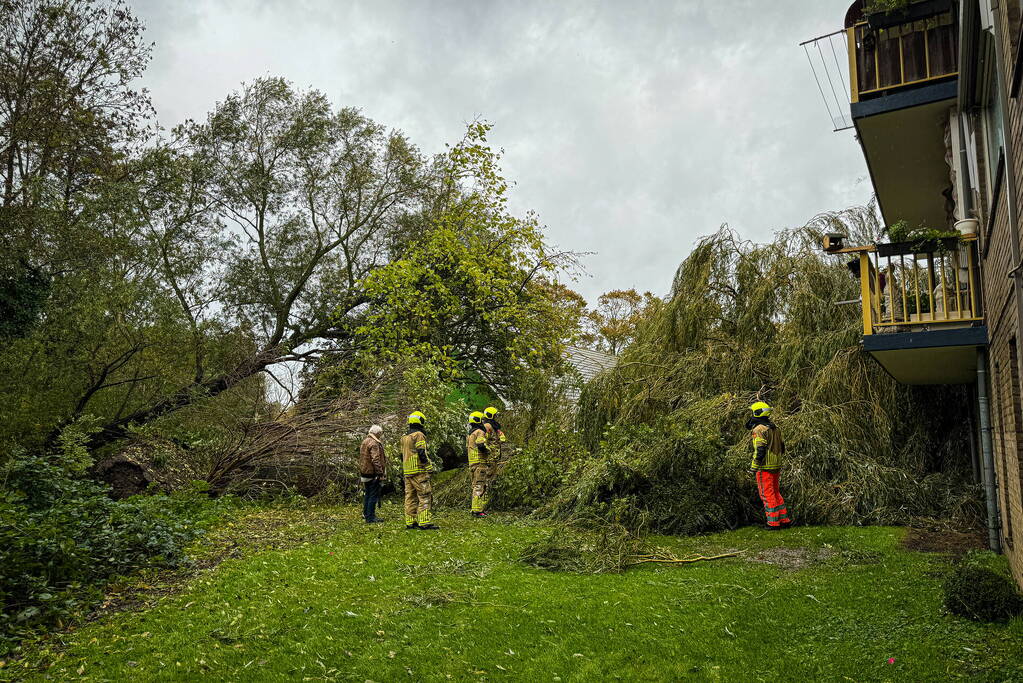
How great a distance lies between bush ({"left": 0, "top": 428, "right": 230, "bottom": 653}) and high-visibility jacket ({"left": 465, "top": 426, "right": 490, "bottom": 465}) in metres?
4.45

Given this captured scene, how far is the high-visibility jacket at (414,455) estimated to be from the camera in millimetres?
12141

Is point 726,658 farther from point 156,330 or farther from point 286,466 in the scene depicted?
point 156,330

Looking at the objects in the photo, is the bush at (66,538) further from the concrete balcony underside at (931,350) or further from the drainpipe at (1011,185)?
the concrete balcony underside at (931,350)

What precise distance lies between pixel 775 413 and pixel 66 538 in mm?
10584

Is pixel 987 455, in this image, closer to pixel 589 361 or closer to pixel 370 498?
pixel 370 498

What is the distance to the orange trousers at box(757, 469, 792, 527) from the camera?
11.0 m

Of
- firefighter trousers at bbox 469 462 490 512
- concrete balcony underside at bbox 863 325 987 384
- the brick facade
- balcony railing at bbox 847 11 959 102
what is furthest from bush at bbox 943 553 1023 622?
firefighter trousers at bbox 469 462 490 512

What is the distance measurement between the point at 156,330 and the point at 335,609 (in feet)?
31.8

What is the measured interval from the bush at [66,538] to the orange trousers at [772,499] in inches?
319

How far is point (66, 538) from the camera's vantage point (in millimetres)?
8062

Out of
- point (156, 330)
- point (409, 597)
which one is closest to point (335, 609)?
point (409, 597)

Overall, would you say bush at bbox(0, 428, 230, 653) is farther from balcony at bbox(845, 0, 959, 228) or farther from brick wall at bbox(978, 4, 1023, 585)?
balcony at bbox(845, 0, 959, 228)

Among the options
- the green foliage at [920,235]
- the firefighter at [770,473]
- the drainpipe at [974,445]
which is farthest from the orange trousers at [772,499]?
the green foliage at [920,235]

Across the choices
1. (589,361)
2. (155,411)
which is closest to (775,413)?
(155,411)
